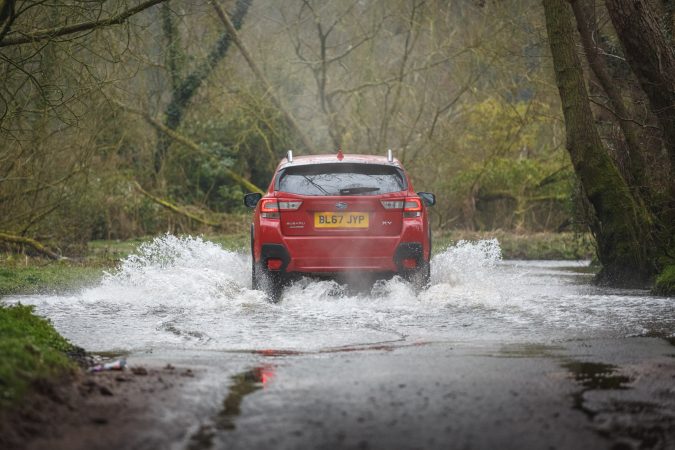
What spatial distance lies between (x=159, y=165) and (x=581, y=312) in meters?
21.0

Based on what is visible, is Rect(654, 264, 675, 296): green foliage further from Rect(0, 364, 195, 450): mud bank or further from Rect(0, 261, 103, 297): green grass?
Rect(0, 364, 195, 450): mud bank

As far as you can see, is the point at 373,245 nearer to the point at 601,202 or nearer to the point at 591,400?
the point at 601,202

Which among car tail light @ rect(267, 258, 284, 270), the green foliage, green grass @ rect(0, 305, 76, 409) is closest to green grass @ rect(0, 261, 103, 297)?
car tail light @ rect(267, 258, 284, 270)

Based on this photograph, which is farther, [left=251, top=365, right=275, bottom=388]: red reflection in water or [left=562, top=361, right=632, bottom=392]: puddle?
[left=251, top=365, right=275, bottom=388]: red reflection in water

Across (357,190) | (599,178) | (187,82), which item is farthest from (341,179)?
(187,82)

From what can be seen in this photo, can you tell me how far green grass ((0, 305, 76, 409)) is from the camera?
5.60 metres

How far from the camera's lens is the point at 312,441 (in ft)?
16.2

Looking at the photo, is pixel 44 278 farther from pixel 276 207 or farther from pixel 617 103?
pixel 617 103

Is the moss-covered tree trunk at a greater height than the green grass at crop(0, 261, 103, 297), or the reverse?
the moss-covered tree trunk

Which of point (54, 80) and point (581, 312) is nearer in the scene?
point (581, 312)

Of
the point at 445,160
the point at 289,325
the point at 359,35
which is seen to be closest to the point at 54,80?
the point at 289,325

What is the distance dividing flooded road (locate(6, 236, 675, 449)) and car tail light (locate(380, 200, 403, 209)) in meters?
0.85

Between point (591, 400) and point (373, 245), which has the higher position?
point (373, 245)

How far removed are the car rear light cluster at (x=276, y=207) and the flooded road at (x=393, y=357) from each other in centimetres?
86
